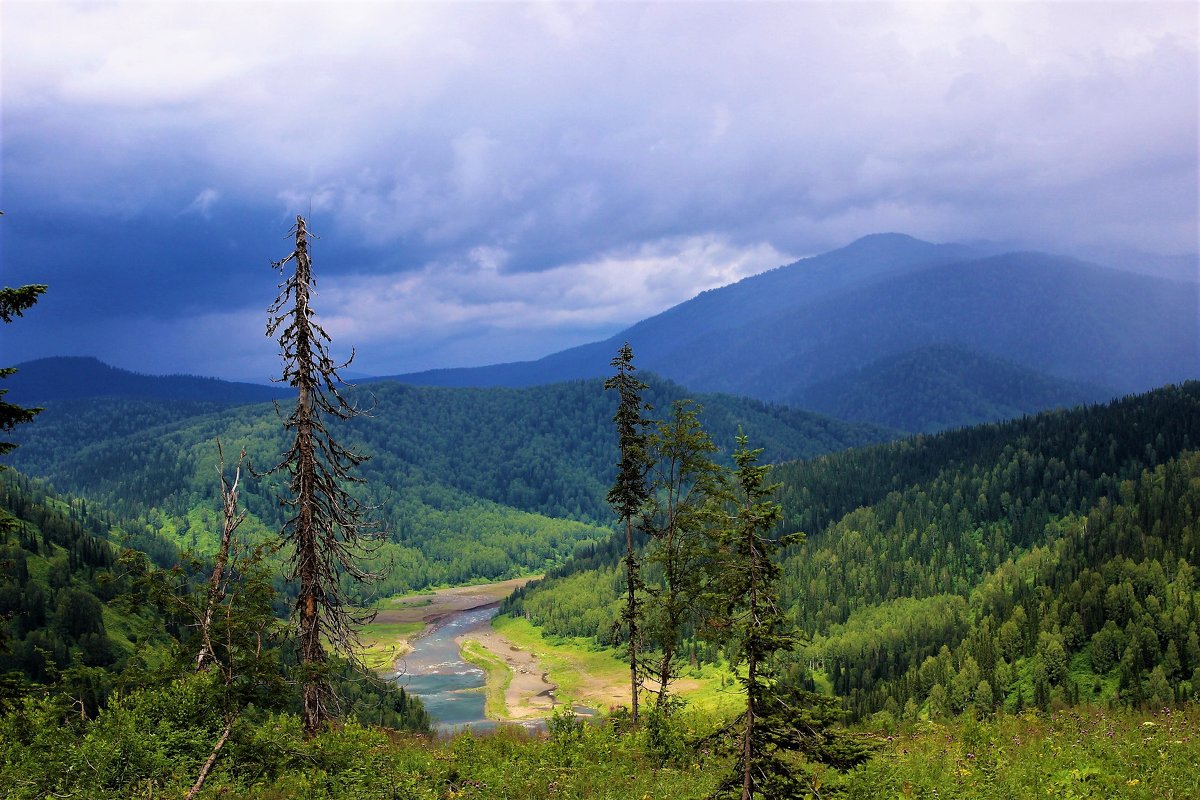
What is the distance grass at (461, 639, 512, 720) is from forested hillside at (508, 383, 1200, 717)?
1931cm

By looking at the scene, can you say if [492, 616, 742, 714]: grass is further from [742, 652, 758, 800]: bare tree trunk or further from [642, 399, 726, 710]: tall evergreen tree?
[742, 652, 758, 800]: bare tree trunk

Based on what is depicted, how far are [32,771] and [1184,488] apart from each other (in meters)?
134

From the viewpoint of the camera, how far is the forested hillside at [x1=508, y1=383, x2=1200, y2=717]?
77750 mm

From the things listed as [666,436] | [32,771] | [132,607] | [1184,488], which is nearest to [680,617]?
[666,436]

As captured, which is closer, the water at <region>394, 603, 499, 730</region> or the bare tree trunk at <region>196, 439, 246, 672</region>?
the bare tree trunk at <region>196, 439, 246, 672</region>

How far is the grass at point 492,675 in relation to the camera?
121363 millimetres

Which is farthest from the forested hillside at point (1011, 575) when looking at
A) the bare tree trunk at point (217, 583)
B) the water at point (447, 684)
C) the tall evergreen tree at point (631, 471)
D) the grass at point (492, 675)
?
the bare tree trunk at point (217, 583)

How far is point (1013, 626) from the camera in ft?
285

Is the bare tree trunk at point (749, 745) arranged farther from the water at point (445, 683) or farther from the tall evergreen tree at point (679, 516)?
the water at point (445, 683)

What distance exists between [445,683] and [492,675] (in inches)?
359

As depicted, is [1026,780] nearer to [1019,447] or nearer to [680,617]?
[680,617]

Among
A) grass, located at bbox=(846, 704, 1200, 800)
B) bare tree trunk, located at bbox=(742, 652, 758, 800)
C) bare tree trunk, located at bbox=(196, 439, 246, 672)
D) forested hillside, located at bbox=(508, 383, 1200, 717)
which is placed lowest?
forested hillside, located at bbox=(508, 383, 1200, 717)

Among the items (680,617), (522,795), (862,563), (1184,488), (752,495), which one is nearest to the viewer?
(752,495)

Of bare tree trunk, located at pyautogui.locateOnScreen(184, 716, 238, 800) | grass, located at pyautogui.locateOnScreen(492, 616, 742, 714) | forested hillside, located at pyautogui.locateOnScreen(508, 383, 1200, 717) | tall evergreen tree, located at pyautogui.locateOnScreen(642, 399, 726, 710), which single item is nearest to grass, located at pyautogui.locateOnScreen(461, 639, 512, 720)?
grass, located at pyautogui.locateOnScreen(492, 616, 742, 714)
